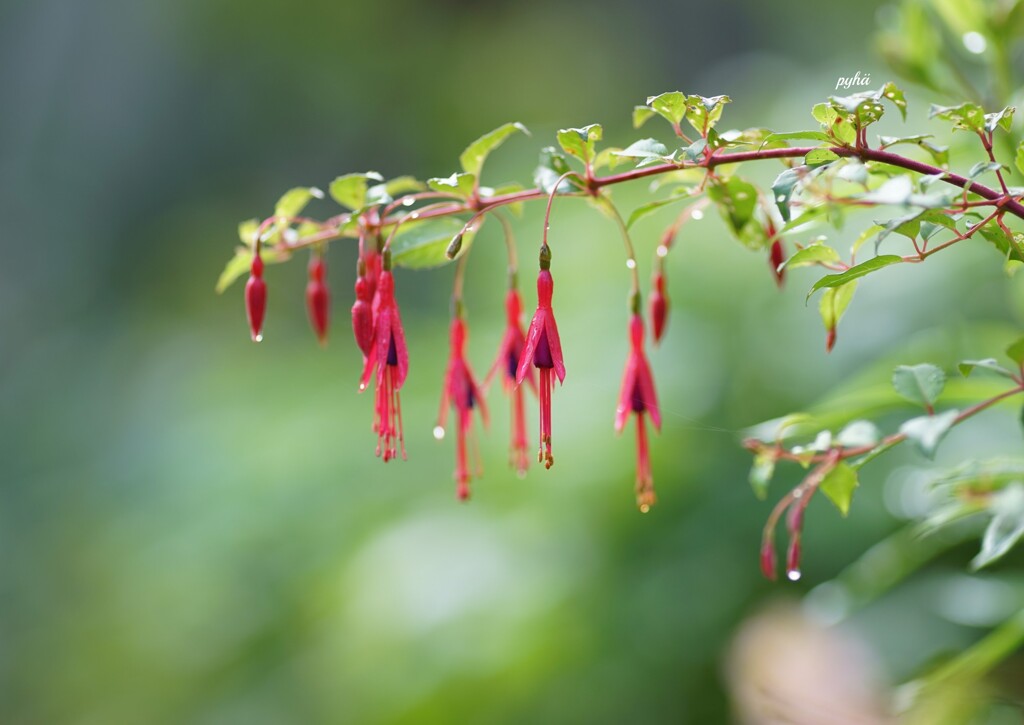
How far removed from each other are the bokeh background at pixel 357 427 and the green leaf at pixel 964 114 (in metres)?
0.43

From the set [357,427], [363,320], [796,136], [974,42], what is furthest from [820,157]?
[357,427]

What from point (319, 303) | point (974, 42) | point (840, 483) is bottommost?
point (840, 483)

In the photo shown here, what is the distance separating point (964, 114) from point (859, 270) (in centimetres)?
7

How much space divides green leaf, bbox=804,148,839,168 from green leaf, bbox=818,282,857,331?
0.07 meters

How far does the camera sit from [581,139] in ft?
1.46

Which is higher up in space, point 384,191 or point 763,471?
point 384,191

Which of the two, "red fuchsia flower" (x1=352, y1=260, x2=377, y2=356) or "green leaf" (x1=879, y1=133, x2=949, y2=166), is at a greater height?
"green leaf" (x1=879, y1=133, x2=949, y2=166)

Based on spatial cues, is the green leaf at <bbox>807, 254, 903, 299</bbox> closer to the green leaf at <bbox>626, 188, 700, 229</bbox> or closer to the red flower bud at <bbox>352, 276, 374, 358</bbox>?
the green leaf at <bbox>626, 188, 700, 229</bbox>

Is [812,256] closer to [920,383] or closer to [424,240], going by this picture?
[920,383]

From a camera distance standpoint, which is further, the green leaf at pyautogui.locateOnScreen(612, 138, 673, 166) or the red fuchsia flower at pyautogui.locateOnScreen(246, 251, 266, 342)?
the red fuchsia flower at pyautogui.locateOnScreen(246, 251, 266, 342)

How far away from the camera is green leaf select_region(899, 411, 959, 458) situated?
0.39m

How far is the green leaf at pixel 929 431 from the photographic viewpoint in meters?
0.39

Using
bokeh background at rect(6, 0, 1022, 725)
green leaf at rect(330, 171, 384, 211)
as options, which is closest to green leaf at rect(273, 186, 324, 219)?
green leaf at rect(330, 171, 384, 211)

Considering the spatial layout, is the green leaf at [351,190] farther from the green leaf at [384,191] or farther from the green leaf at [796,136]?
the green leaf at [796,136]
